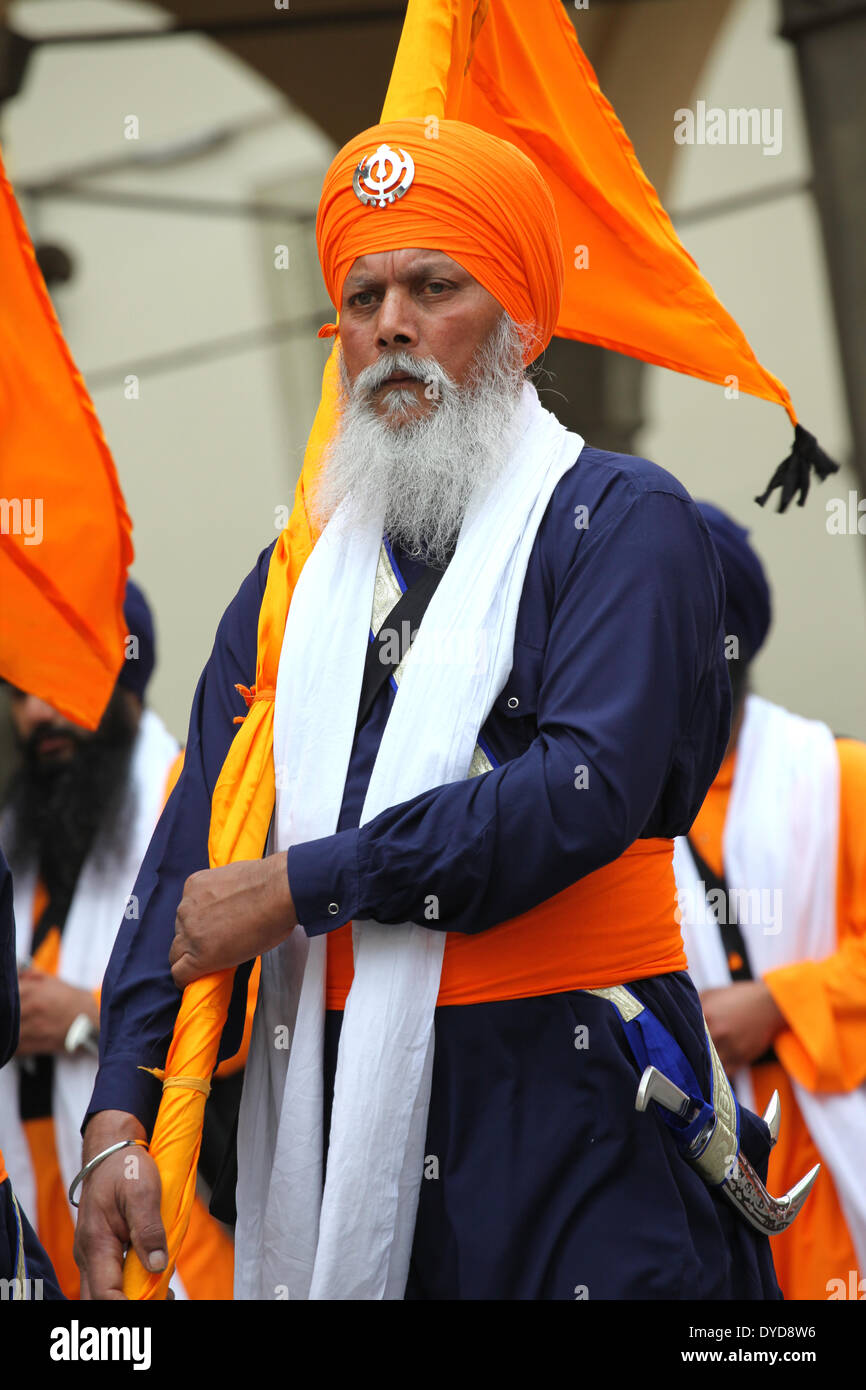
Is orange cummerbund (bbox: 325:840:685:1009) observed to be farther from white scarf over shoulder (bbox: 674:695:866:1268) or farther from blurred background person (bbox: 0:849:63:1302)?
white scarf over shoulder (bbox: 674:695:866:1268)

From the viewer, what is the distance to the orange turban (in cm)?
248

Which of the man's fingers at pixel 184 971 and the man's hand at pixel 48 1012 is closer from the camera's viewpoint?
the man's fingers at pixel 184 971

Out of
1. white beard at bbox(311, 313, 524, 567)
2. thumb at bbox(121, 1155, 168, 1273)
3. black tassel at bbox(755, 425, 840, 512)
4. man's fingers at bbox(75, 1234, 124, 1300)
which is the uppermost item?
black tassel at bbox(755, 425, 840, 512)

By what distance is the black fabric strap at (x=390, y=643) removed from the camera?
2434 millimetres

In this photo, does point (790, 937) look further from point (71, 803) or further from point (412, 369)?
point (412, 369)

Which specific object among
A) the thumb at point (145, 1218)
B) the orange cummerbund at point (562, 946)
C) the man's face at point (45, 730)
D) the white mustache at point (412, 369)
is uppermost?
the man's face at point (45, 730)

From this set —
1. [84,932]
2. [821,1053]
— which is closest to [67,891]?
[84,932]

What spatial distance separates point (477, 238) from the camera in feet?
8.13

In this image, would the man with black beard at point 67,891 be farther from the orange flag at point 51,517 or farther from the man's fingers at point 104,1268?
the man's fingers at point 104,1268

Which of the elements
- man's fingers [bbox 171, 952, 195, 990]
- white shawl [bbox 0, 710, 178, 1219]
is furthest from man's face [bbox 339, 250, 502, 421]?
white shawl [bbox 0, 710, 178, 1219]

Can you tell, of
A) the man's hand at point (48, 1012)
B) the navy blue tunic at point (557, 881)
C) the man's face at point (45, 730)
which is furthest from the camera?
the man's face at point (45, 730)

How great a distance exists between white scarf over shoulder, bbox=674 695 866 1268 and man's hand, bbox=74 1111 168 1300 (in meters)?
2.11

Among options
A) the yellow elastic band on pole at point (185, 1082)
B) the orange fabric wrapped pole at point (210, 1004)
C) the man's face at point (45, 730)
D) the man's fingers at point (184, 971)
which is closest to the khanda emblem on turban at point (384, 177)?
the orange fabric wrapped pole at point (210, 1004)
